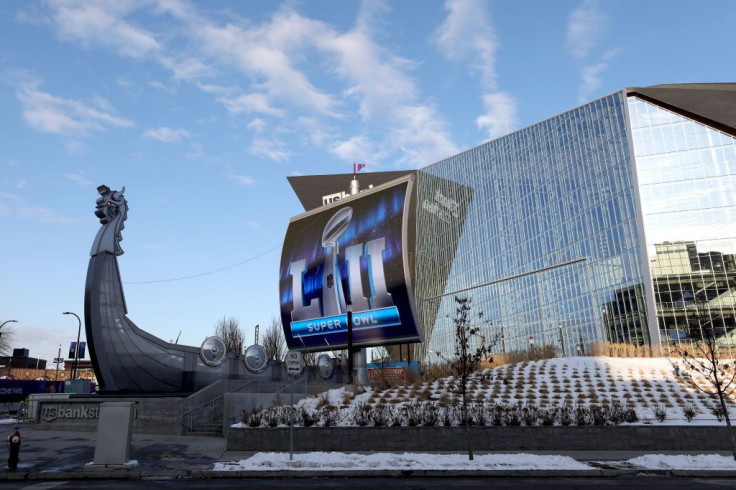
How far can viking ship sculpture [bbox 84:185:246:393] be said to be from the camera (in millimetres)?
27922

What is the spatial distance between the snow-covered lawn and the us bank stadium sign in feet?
45.6

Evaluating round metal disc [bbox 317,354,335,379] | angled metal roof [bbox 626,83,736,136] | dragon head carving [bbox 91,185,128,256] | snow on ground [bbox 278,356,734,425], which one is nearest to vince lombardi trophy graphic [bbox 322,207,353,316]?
round metal disc [bbox 317,354,335,379]

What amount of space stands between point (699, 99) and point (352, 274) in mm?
54780

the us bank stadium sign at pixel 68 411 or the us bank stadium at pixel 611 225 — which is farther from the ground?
the us bank stadium at pixel 611 225

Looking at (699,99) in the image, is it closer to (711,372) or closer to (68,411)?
(711,372)

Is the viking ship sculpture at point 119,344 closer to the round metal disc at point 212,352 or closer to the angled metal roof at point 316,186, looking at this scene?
the round metal disc at point 212,352

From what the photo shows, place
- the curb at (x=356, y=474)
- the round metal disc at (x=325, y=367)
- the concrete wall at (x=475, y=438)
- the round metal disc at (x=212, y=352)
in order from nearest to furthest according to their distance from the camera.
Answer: the curb at (x=356, y=474) < the concrete wall at (x=475, y=438) < the round metal disc at (x=212, y=352) < the round metal disc at (x=325, y=367)

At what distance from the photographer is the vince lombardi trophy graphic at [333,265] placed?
3272cm

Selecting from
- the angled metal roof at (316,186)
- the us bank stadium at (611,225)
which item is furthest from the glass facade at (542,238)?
the angled metal roof at (316,186)

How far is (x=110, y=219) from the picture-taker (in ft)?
99.0

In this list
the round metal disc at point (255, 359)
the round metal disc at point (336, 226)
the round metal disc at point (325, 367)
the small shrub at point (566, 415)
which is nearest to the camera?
the small shrub at point (566, 415)

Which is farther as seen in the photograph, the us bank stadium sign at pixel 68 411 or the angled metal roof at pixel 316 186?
the angled metal roof at pixel 316 186

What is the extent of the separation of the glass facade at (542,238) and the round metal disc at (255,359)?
38816 mm

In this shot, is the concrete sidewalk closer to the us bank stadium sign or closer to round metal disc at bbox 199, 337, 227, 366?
the us bank stadium sign
